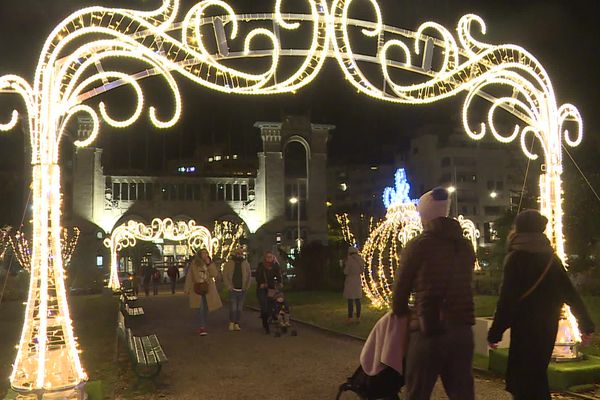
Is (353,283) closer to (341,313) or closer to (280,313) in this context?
(280,313)

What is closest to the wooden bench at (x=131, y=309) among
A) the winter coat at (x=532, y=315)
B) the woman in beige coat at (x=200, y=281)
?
the woman in beige coat at (x=200, y=281)

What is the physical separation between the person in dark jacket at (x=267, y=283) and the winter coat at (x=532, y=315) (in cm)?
872

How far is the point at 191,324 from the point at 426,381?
1165 cm

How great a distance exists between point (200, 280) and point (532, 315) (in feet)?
29.3

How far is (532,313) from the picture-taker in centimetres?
459

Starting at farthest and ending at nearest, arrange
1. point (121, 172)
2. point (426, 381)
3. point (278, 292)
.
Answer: point (121, 172) → point (278, 292) → point (426, 381)

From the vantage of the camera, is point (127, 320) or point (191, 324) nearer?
point (127, 320)

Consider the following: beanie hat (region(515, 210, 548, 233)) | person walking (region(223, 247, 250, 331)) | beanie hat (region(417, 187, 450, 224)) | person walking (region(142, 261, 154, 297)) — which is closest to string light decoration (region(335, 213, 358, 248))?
person walking (region(223, 247, 250, 331))

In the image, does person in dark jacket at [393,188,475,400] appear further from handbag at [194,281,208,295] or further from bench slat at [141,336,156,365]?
handbag at [194,281,208,295]

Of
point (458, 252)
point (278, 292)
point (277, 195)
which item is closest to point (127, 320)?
point (278, 292)

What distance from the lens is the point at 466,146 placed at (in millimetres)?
79312

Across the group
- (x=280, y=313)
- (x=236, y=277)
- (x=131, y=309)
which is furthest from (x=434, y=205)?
(x=131, y=309)

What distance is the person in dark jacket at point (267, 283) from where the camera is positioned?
1313cm

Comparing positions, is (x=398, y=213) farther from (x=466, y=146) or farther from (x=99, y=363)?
(x=466, y=146)
